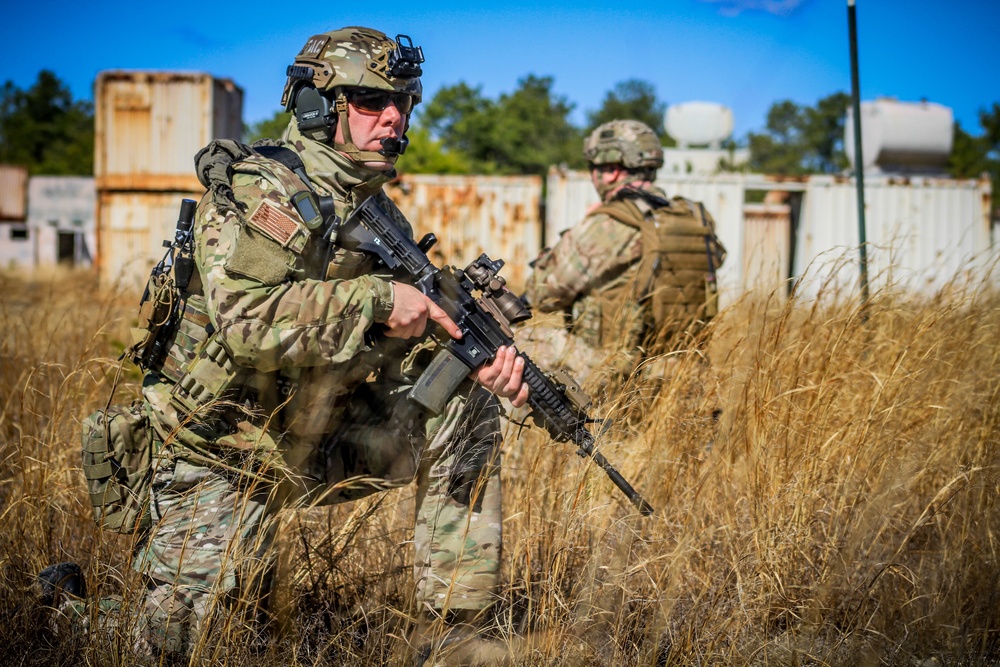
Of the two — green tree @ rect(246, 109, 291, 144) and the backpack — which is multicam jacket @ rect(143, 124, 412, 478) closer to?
the backpack

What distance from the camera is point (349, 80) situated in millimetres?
2350

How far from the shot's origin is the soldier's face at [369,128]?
2381mm

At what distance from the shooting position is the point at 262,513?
89.8 inches

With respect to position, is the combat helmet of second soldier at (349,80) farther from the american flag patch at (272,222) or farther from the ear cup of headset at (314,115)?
the american flag patch at (272,222)

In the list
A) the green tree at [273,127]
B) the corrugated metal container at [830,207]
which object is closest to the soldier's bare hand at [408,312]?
the corrugated metal container at [830,207]

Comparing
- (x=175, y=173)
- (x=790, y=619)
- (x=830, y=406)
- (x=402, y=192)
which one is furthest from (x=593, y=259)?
(x=175, y=173)

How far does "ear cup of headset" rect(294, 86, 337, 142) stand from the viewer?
237cm

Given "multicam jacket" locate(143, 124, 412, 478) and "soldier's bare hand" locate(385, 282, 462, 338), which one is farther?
"soldier's bare hand" locate(385, 282, 462, 338)

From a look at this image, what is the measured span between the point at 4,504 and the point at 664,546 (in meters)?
2.27

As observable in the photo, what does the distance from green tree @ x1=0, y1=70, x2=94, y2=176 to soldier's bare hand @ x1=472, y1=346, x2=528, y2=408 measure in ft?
127

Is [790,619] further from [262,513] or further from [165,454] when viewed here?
[165,454]

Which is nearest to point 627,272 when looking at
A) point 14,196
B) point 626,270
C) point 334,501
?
point 626,270

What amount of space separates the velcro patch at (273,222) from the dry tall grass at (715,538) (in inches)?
31.2

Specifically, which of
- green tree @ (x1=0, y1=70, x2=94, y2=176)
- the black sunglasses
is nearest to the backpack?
the black sunglasses
